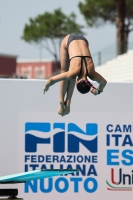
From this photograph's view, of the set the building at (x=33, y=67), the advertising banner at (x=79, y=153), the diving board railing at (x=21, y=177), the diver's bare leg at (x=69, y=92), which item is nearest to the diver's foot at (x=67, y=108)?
the diver's bare leg at (x=69, y=92)

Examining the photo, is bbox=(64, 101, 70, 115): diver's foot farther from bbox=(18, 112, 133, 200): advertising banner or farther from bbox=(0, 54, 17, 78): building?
bbox=(0, 54, 17, 78): building

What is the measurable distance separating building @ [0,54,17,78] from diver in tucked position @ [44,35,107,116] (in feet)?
232

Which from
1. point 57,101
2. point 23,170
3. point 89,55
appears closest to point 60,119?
point 57,101

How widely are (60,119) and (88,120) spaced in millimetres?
485

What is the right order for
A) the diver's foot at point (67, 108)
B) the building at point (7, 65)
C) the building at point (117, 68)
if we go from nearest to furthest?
the diver's foot at point (67, 108) < the building at point (117, 68) < the building at point (7, 65)

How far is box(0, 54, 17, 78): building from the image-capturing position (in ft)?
267

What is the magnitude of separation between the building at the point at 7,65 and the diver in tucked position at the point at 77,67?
7082 centimetres

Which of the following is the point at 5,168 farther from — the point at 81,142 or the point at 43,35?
the point at 43,35

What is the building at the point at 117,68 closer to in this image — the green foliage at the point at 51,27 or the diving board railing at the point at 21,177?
the diving board railing at the point at 21,177

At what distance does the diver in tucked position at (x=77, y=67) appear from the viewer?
9539 mm

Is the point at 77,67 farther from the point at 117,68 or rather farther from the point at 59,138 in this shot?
the point at 117,68

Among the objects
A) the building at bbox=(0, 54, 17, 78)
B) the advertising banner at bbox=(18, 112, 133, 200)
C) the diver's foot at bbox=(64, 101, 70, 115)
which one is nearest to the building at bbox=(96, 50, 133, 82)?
the advertising banner at bbox=(18, 112, 133, 200)

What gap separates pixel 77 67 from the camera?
952 cm

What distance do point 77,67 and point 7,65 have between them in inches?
2880
